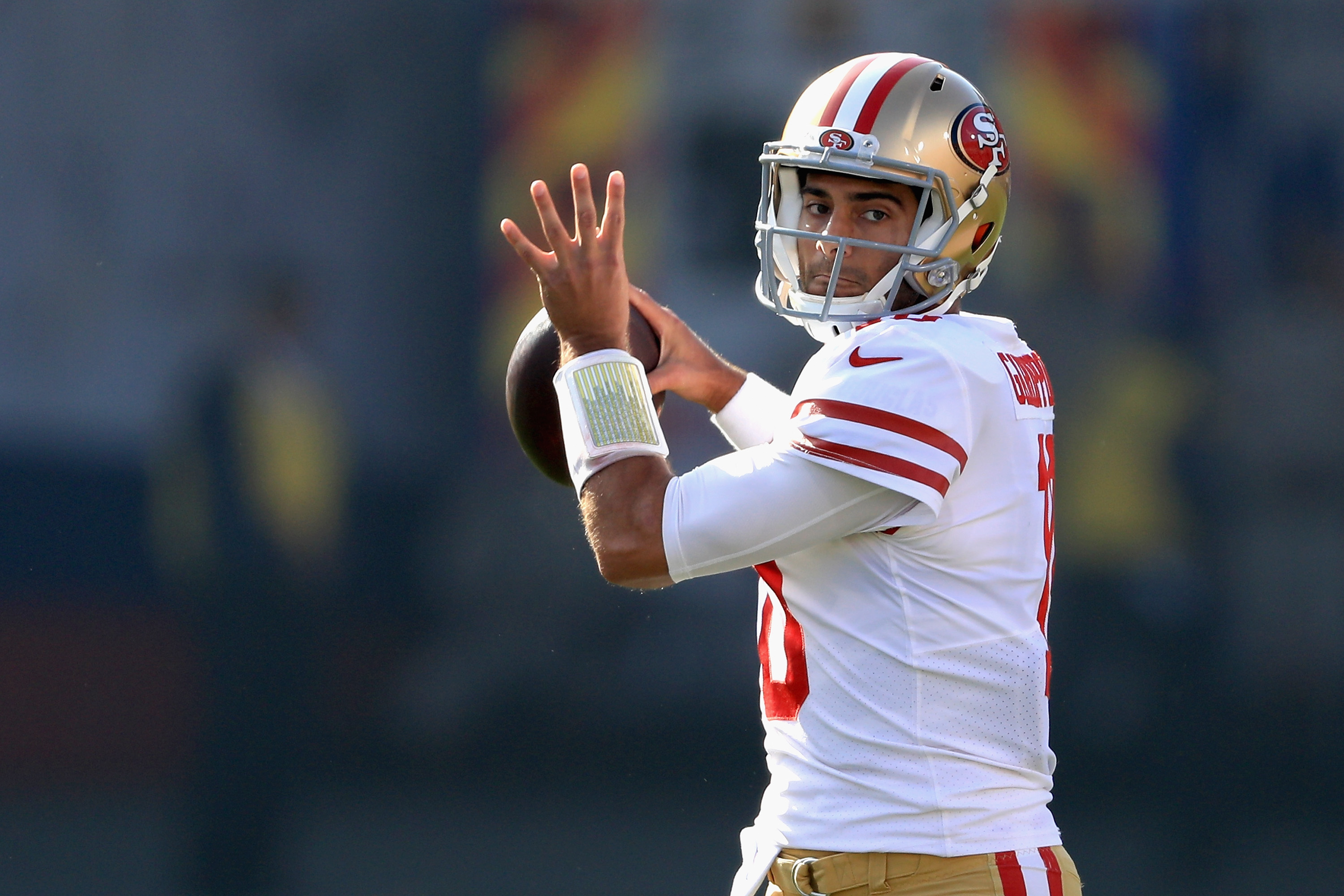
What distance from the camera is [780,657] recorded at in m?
1.90

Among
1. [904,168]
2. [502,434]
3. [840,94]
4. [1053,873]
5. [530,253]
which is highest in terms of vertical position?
[840,94]

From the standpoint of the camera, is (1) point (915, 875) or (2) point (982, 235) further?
(2) point (982, 235)

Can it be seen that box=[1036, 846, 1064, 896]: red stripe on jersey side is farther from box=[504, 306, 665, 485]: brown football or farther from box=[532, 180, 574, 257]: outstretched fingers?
box=[532, 180, 574, 257]: outstretched fingers

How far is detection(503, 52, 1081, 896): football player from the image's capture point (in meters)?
1.74

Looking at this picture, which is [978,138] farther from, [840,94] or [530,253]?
[530,253]

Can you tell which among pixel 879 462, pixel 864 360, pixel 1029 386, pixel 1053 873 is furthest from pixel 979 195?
pixel 1053 873

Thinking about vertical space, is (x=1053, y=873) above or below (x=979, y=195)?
below

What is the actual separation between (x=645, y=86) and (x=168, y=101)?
1241mm

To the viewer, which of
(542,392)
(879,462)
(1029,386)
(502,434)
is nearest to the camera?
(879,462)

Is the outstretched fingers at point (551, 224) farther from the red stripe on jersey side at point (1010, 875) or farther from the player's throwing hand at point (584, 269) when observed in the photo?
the red stripe on jersey side at point (1010, 875)

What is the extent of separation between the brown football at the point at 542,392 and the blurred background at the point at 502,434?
1328mm

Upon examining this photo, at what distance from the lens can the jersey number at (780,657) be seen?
6.11 feet

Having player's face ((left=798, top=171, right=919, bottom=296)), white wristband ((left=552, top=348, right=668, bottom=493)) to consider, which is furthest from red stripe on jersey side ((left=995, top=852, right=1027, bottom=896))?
player's face ((left=798, top=171, right=919, bottom=296))

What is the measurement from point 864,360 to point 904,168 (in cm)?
37
